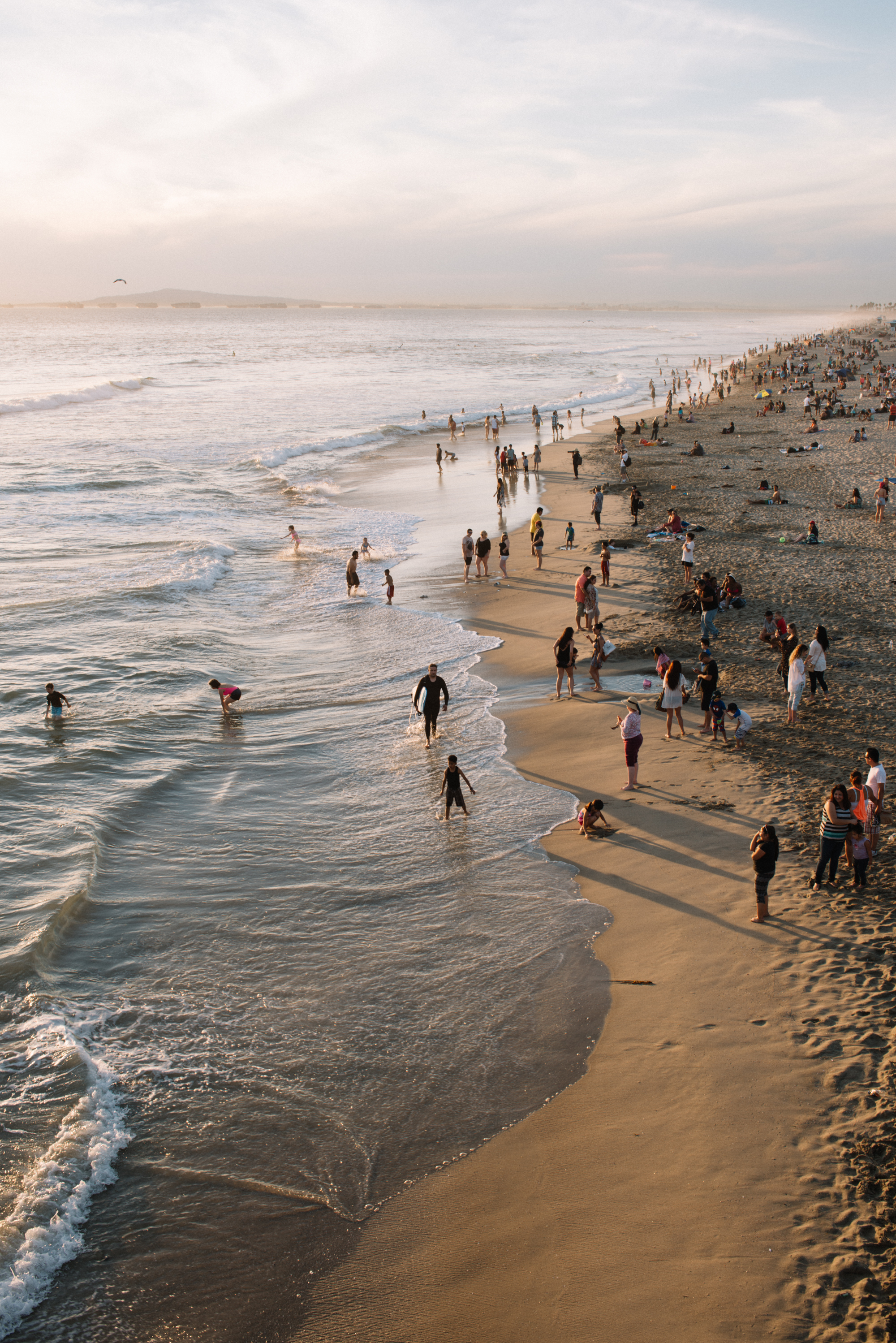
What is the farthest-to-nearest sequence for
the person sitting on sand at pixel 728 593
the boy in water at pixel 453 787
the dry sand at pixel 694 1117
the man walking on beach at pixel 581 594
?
1. the person sitting on sand at pixel 728 593
2. the man walking on beach at pixel 581 594
3. the boy in water at pixel 453 787
4. the dry sand at pixel 694 1117

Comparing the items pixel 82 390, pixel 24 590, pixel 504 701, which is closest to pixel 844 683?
pixel 504 701

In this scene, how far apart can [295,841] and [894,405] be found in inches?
1756

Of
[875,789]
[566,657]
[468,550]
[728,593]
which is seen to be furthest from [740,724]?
[468,550]

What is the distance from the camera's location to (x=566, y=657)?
50.8ft

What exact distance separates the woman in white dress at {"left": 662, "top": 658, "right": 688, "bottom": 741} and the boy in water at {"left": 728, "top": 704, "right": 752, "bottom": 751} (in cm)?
80

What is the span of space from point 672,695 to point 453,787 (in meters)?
4.13

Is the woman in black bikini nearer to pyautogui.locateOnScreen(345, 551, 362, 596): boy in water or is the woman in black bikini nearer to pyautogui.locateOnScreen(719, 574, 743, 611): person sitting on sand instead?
pyautogui.locateOnScreen(719, 574, 743, 611): person sitting on sand

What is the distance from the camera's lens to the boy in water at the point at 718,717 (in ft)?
44.1

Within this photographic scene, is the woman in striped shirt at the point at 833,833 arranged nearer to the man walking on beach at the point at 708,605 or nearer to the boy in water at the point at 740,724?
the boy in water at the point at 740,724

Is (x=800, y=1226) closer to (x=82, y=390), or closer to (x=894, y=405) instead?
(x=894, y=405)

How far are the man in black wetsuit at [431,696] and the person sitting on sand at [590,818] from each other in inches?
134

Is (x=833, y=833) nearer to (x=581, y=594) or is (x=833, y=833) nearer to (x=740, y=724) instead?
(x=740, y=724)

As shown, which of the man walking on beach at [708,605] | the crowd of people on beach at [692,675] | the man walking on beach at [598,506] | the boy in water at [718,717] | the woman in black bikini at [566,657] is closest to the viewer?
the crowd of people on beach at [692,675]

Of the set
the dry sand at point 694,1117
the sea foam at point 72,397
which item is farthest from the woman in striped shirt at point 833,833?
the sea foam at point 72,397
